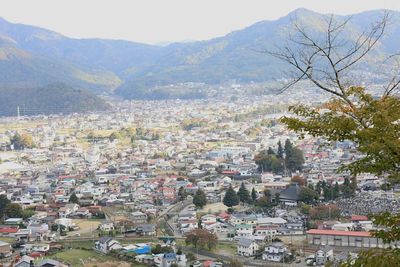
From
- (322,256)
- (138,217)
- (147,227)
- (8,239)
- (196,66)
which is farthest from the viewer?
(196,66)

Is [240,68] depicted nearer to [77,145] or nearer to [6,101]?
[6,101]

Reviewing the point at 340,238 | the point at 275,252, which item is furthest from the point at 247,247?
the point at 340,238

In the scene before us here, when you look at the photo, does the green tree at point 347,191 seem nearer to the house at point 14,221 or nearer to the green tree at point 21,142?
the house at point 14,221

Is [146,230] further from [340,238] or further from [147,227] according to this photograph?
[340,238]

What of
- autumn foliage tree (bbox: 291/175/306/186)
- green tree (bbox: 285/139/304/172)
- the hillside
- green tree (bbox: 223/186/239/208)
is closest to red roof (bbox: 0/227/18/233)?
green tree (bbox: 223/186/239/208)

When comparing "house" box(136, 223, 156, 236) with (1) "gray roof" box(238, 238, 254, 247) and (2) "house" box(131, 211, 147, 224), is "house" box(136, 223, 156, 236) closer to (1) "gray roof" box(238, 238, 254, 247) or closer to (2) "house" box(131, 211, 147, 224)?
(2) "house" box(131, 211, 147, 224)

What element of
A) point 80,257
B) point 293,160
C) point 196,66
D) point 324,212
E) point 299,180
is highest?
point 196,66

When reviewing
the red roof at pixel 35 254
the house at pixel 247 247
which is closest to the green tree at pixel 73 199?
the red roof at pixel 35 254
